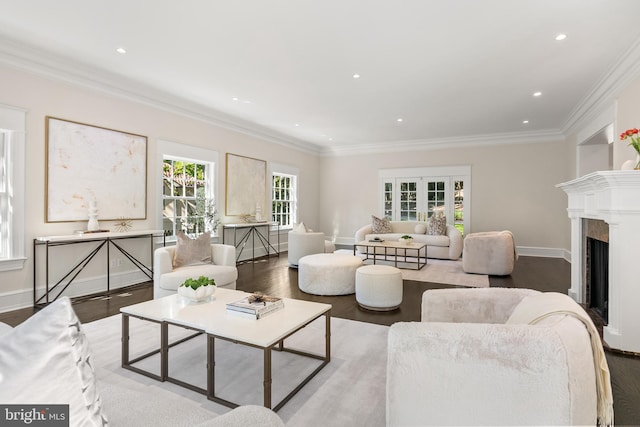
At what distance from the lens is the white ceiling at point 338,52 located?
116 inches

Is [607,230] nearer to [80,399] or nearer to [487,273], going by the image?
[487,273]

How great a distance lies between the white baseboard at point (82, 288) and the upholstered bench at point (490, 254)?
16.8ft

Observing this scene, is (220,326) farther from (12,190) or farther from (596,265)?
(596,265)

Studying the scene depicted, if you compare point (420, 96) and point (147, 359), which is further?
point (420, 96)

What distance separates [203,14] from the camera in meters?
3.00

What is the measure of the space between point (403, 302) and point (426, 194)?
5.10 m

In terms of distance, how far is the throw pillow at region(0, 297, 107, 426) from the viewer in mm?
654

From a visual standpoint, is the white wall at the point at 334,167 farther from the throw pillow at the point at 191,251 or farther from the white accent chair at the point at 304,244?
the white accent chair at the point at 304,244

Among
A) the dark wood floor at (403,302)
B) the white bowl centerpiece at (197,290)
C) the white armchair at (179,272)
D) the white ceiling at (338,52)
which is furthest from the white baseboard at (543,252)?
the white bowl centerpiece at (197,290)

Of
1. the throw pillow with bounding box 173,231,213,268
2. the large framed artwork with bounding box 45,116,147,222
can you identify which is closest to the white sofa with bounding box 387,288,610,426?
the throw pillow with bounding box 173,231,213,268

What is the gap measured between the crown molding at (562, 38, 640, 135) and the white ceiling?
0.09 ft

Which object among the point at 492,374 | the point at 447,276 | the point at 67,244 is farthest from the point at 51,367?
the point at 447,276

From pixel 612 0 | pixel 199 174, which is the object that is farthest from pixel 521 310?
pixel 199 174

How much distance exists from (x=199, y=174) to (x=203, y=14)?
11.4ft
